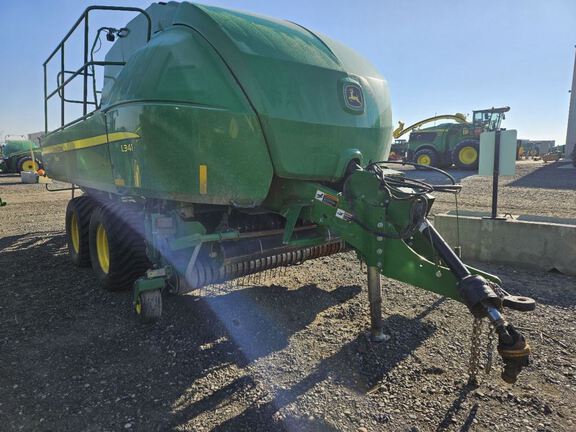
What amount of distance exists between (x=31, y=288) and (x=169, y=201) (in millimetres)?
2329

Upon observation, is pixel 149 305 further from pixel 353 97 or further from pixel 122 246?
pixel 353 97

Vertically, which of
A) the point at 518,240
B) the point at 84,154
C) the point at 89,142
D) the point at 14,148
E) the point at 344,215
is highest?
the point at 14,148

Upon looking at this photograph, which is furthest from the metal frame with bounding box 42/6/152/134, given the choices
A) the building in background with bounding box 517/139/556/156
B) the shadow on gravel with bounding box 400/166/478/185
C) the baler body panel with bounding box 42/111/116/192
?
the building in background with bounding box 517/139/556/156

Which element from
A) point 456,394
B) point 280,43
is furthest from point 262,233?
point 456,394

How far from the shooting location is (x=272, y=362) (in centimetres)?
288

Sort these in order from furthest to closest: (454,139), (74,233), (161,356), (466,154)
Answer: (454,139) < (466,154) < (74,233) < (161,356)

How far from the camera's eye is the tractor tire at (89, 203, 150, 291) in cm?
369

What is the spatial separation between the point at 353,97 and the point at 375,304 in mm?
1602

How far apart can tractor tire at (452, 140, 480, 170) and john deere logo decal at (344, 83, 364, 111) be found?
16.6 metres

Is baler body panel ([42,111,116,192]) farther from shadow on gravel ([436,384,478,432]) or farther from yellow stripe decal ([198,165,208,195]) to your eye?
shadow on gravel ([436,384,478,432])

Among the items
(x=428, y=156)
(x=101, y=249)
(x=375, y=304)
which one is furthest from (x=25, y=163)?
(x=375, y=304)

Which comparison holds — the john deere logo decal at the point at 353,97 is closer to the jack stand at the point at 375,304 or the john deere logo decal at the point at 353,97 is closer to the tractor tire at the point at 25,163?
the jack stand at the point at 375,304

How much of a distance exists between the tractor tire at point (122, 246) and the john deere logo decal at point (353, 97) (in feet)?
6.52

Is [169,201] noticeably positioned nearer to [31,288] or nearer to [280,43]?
[280,43]
